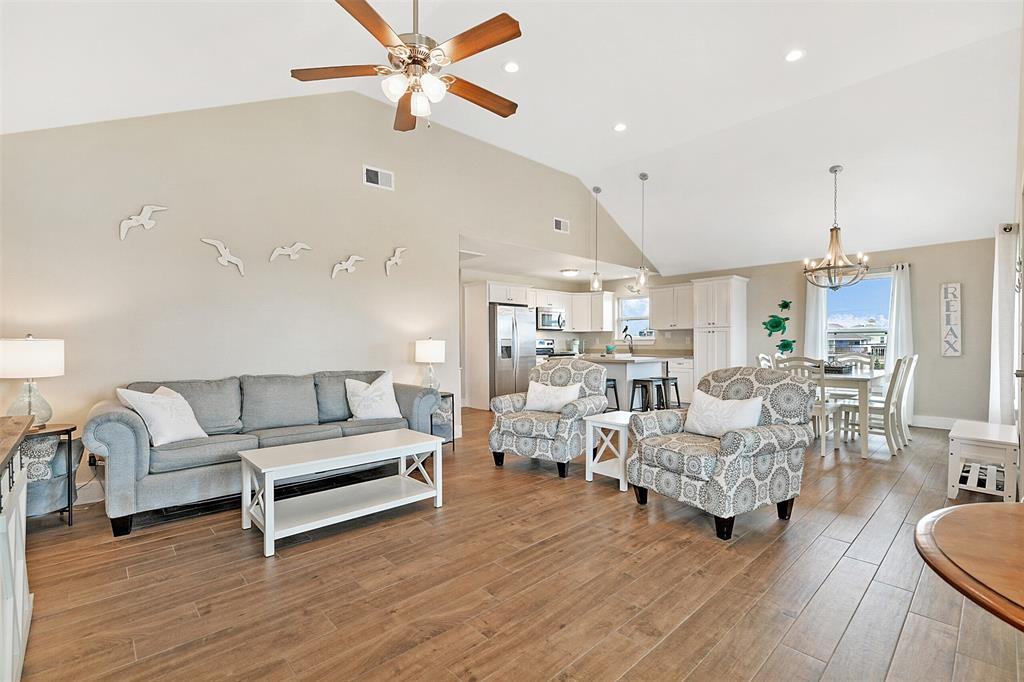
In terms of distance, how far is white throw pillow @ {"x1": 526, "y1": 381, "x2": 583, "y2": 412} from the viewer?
438 centimetres

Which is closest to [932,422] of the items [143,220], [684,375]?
[684,375]

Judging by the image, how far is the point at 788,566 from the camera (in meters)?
2.51

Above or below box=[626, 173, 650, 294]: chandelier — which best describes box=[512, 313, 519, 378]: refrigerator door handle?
below

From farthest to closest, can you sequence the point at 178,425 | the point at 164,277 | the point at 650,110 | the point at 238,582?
1. the point at 650,110
2. the point at 164,277
3. the point at 178,425
4. the point at 238,582

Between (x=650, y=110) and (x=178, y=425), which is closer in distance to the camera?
(x=178, y=425)

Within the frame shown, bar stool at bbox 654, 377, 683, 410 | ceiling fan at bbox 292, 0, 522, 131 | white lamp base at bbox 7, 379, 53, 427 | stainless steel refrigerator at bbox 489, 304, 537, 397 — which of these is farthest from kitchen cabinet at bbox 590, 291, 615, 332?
white lamp base at bbox 7, 379, 53, 427

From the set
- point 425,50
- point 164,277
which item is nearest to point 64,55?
point 164,277

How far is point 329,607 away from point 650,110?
495 cm

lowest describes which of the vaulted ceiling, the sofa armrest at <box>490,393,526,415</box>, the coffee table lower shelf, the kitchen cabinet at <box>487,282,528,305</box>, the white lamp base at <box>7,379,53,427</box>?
the coffee table lower shelf

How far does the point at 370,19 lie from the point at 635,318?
7900mm

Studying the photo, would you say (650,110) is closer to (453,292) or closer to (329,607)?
(453,292)

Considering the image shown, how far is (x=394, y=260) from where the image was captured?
5.15 metres

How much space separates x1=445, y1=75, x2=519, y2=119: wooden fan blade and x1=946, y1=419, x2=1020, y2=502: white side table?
3868mm

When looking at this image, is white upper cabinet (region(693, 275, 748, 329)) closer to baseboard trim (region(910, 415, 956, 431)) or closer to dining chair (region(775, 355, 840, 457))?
baseboard trim (region(910, 415, 956, 431))
